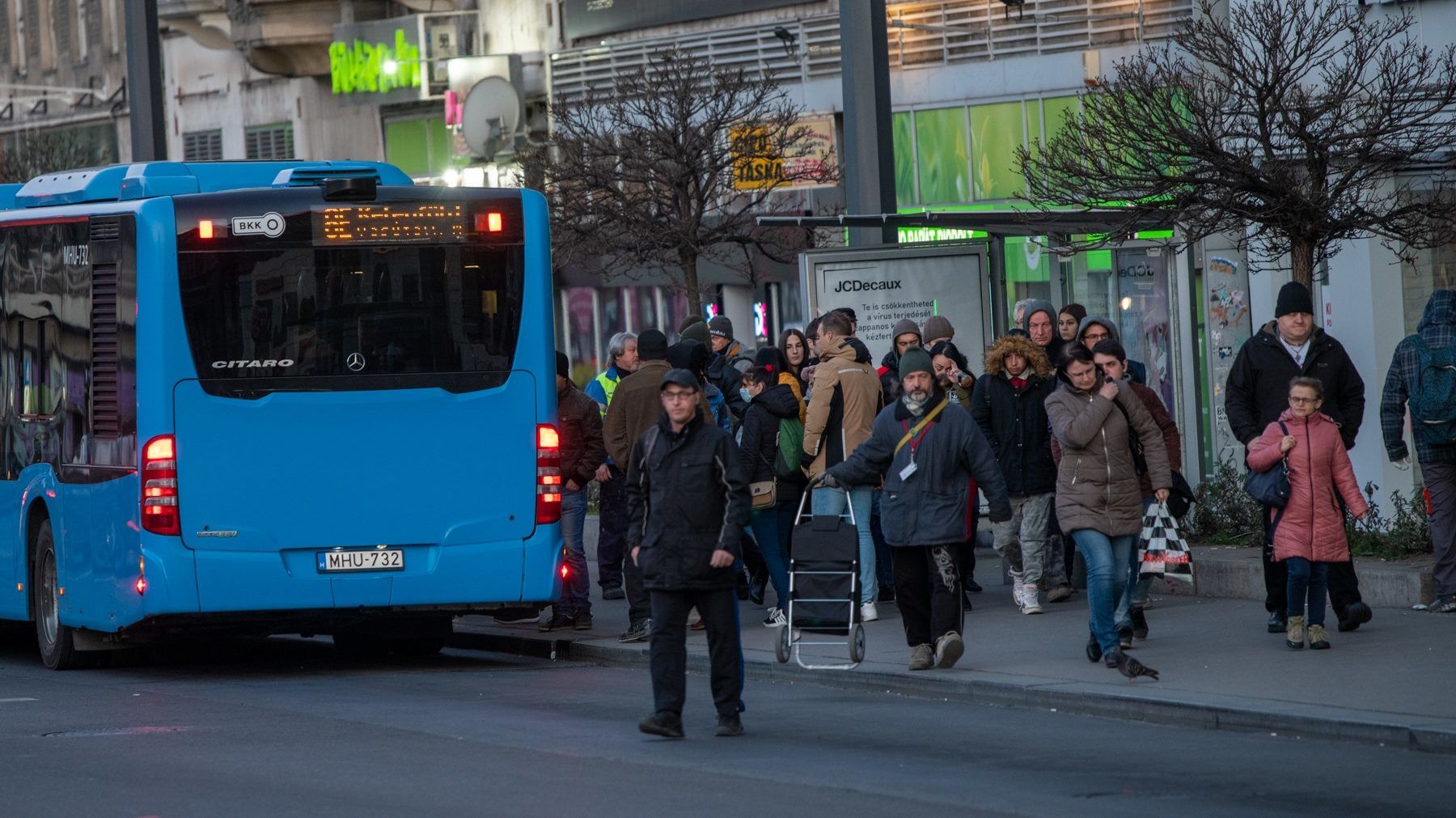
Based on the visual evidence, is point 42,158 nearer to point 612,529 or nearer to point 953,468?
point 612,529

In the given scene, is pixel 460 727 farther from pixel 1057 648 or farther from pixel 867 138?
pixel 867 138

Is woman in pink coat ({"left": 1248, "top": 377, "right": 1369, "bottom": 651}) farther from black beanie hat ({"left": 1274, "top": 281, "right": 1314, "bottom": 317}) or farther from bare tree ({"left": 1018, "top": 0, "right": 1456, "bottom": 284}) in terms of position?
bare tree ({"left": 1018, "top": 0, "right": 1456, "bottom": 284})

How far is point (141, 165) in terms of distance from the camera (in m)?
14.5

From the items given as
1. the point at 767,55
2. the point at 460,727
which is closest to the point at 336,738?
the point at 460,727

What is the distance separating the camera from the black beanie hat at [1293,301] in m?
13.3

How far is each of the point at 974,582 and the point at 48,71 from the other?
42521 millimetres

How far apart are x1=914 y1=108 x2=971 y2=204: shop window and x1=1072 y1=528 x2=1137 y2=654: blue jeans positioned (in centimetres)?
2048

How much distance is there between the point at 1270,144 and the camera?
14961mm

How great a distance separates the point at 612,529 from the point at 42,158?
28.4 m

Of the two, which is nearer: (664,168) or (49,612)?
(49,612)

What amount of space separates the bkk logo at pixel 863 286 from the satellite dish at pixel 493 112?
2138cm

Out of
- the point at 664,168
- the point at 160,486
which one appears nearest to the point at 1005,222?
the point at 160,486

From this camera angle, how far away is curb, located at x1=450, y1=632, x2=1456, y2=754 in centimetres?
995

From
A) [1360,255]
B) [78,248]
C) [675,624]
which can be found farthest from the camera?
[1360,255]
